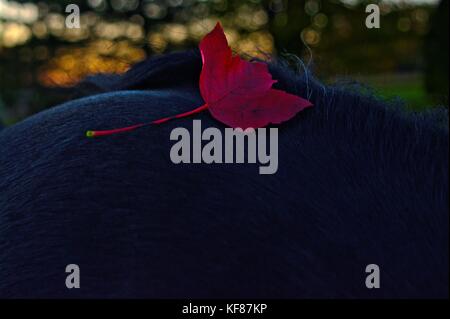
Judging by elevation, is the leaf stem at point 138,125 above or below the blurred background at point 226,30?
below

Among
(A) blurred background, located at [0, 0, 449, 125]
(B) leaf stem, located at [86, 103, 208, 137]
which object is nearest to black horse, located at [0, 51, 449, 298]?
(B) leaf stem, located at [86, 103, 208, 137]

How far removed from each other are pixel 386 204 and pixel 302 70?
1.44ft

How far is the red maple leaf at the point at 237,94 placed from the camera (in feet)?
3.80

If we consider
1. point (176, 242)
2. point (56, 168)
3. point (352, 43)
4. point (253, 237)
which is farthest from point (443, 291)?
point (352, 43)

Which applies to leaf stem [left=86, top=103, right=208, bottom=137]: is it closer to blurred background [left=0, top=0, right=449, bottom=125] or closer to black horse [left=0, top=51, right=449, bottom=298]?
black horse [left=0, top=51, right=449, bottom=298]

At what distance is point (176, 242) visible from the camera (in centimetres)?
101

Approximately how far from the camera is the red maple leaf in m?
1.16

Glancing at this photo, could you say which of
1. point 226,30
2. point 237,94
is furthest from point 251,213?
point 226,30

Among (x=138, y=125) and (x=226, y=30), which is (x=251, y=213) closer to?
(x=138, y=125)

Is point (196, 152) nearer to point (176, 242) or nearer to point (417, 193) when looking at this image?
point (176, 242)

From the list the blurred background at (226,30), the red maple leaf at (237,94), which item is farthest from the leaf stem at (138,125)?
the blurred background at (226,30)

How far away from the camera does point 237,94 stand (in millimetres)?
1188

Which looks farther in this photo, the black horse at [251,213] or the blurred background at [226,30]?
the blurred background at [226,30]

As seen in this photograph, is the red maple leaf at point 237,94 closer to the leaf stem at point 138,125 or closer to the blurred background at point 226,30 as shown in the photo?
the leaf stem at point 138,125
